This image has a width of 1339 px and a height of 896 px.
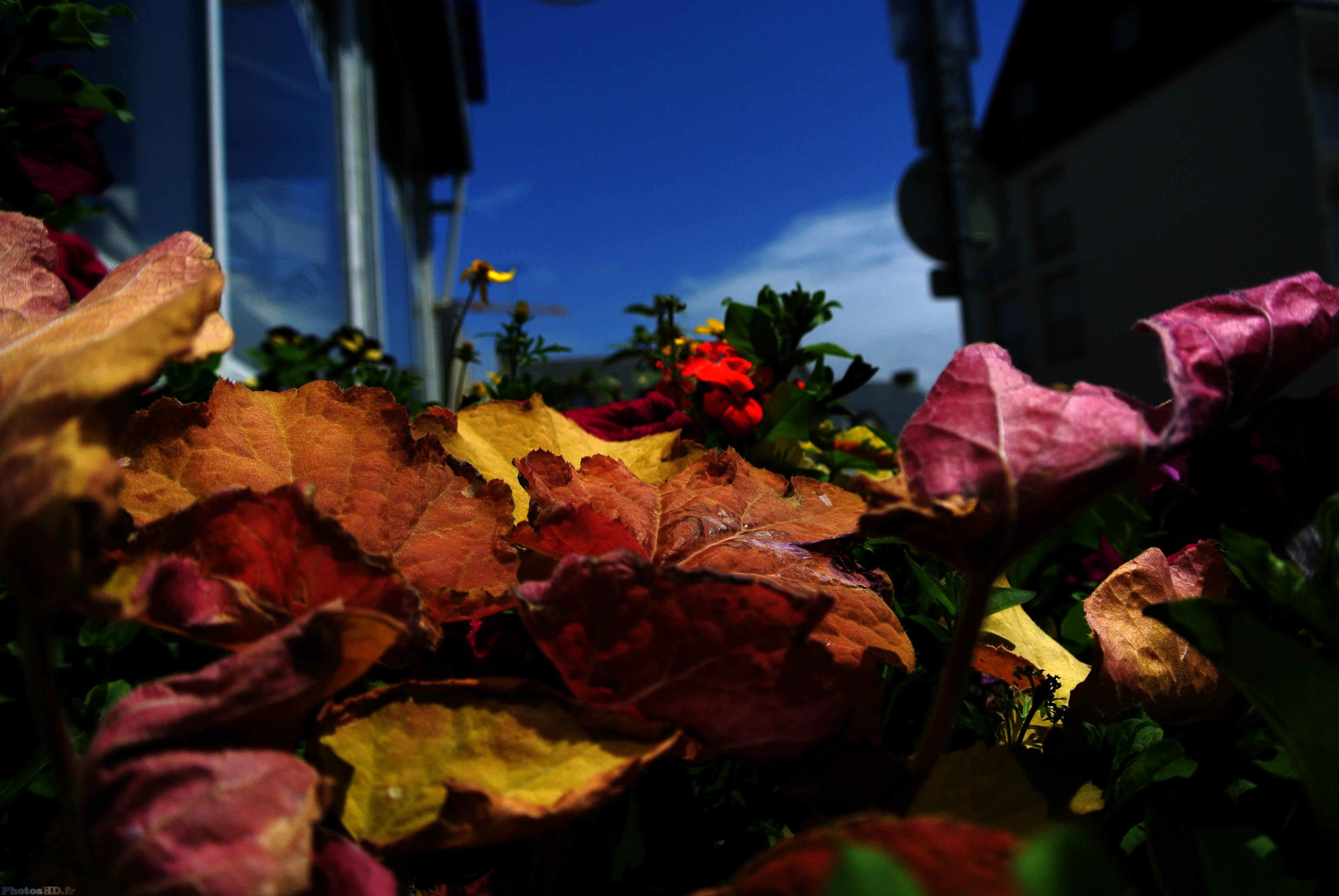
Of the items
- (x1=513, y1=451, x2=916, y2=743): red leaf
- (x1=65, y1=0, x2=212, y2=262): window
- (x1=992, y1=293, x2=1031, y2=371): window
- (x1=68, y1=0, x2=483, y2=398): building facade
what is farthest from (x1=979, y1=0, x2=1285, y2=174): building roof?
(x1=513, y1=451, x2=916, y2=743): red leaf

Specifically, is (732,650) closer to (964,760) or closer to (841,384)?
(964,760)

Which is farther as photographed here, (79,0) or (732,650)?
(79,0)

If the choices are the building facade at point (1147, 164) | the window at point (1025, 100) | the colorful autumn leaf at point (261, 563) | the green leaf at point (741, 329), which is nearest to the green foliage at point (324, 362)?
the green leaf at point (741, 329)

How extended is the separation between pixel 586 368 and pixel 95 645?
4.36 feet

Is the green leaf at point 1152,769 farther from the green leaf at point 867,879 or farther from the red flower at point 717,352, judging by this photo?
the red flower at point 717,352

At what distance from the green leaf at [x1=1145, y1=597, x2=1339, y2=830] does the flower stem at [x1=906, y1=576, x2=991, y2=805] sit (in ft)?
0.19

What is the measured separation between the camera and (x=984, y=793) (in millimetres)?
355

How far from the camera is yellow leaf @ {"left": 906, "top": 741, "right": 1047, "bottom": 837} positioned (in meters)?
0.35

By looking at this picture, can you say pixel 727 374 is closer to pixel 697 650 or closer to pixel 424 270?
pixel 697 650

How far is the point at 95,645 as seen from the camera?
577mm

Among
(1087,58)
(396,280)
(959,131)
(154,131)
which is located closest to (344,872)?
(154,131)

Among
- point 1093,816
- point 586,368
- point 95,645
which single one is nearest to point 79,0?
point 95,645

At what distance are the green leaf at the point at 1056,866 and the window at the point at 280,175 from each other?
11.4ft

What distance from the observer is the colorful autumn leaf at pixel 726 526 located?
1.28 ft
